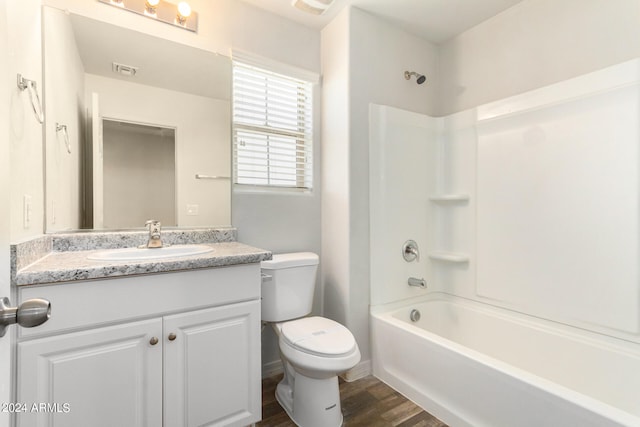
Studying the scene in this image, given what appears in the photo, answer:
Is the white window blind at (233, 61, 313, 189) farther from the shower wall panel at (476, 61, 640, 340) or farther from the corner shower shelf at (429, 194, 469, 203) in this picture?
the shower wall panel at (476, 61, 640, 340)

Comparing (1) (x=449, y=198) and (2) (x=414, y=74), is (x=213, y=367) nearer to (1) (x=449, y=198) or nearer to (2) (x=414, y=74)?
(1) (x=449, y=198)

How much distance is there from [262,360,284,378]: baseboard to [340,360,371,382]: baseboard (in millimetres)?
423

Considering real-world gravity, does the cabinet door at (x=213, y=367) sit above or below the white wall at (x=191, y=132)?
below

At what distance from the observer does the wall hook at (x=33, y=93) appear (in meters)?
1.05

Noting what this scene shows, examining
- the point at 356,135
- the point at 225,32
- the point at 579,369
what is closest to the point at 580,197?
the point at 579,369

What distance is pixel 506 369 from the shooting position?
133 centimetres

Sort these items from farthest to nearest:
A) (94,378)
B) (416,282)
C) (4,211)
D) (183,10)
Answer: (416,282) → (183,10) → (94,378) → (4,211)

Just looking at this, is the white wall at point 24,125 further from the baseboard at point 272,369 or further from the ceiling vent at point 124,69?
the baseboard at point 272,369

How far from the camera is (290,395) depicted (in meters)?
1.69

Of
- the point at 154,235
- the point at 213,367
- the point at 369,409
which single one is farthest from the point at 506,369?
the point at 154,235

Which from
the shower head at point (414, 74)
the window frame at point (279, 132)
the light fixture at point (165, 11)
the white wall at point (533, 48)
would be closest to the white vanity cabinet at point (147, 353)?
the window frame at point (279, 132)

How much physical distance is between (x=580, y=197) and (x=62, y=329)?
2.40 m

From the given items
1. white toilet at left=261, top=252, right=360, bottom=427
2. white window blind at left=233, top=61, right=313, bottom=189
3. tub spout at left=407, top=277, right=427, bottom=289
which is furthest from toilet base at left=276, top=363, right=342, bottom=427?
white window blind at left=233, top=61, right=313, bottom=189

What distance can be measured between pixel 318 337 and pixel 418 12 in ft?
6.99
